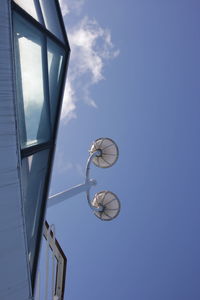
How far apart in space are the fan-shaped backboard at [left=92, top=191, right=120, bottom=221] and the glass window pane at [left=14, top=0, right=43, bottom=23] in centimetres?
996

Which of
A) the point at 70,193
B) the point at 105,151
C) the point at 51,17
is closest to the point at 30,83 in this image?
the point at 51,17

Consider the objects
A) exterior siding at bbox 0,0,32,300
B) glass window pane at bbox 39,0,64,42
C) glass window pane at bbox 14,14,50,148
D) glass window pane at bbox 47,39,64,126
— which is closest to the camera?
exterior siding at bbox 0,0,32,300

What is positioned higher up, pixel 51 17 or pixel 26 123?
pixel 51 17

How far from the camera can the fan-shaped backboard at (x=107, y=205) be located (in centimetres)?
1475

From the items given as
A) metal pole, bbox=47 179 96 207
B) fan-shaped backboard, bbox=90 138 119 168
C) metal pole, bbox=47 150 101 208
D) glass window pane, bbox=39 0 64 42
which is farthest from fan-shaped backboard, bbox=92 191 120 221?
glass window pane, bbox=39 0 64 42

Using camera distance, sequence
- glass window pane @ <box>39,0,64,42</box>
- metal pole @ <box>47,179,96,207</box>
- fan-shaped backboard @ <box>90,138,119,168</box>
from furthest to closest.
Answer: fan-shaped backboard @ <box>90,138,119,168</box> < metal pole @ <box>47,179,96,207</box> < glass window pane @ <box>39,0,64,42</box>

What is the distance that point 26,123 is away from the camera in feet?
18.9

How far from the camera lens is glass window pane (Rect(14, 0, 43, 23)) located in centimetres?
574

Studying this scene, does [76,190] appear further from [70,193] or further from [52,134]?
[52,134]

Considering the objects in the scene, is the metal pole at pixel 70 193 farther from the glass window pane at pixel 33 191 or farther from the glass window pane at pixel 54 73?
the glass window pane at pixel 54 73

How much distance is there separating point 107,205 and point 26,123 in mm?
9826

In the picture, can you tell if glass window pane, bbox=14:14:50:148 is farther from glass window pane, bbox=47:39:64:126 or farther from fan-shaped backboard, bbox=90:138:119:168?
fan-shaped backboard, bbox=90:138:119:168

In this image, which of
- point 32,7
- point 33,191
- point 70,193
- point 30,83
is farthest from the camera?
point 70,193

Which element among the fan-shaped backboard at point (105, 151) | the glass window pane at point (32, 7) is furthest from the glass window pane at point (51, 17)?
the fan-shaped backboard at point (105, 151)
